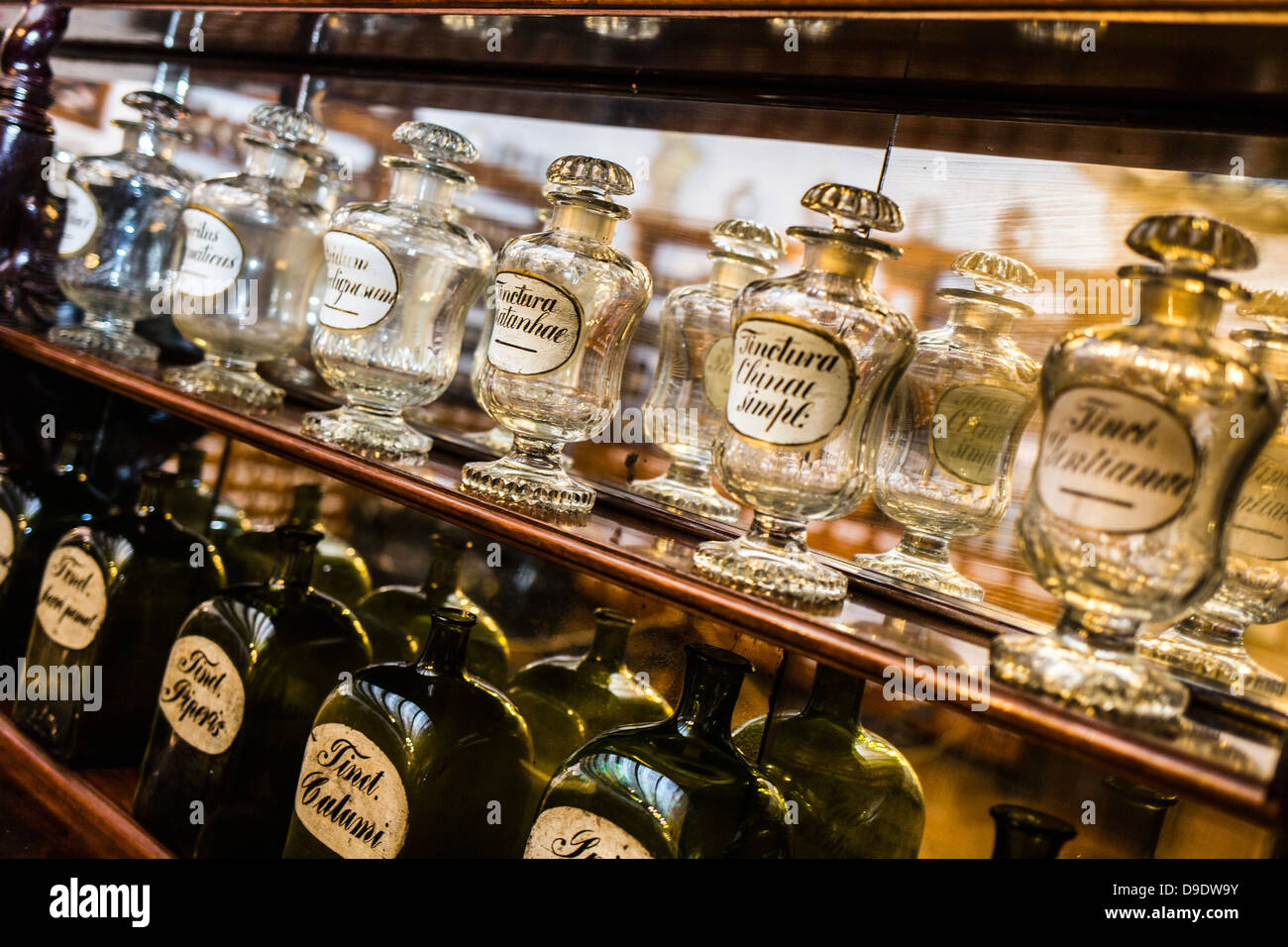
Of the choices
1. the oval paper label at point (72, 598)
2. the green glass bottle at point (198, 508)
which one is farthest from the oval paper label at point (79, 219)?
the oval paper label at point (72, 598)

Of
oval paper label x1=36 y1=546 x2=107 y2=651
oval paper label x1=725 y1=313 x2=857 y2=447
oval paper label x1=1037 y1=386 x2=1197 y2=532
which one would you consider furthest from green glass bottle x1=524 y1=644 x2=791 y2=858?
oval paper label x1=36 y1=546 x2=107 y2=651

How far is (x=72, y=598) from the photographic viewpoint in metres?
1.48

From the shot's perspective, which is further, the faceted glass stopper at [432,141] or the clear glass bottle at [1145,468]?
the faceted glass stopper at [432,141]

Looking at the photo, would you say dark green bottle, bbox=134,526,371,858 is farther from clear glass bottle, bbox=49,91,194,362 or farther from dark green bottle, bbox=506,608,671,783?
clear glass bottle, bbox=49,91,194,362

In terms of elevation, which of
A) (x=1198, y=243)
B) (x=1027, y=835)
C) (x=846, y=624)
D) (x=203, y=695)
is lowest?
(x=203, y=695)

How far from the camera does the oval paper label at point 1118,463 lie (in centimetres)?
69

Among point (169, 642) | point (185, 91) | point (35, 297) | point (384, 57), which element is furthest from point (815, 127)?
point (185, 91)

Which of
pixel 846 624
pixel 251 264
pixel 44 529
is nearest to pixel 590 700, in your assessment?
pixel 846 624

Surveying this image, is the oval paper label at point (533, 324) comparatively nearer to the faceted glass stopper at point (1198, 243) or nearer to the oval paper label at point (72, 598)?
the faceted glass stopper at point (1198, 243)

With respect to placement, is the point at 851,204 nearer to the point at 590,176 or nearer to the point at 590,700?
the point at 590,176

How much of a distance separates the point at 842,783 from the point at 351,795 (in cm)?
48

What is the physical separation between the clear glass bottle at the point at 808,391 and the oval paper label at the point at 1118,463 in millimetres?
204

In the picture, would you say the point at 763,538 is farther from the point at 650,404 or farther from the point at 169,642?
the point at 169,642

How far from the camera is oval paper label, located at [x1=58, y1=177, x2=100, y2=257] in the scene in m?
1.67
